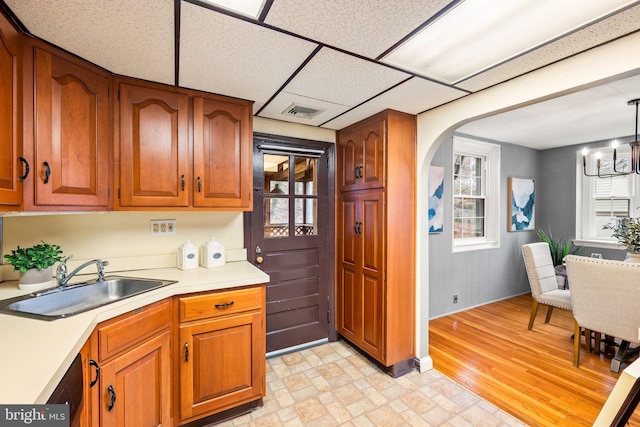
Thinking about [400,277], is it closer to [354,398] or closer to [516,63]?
[354,398]

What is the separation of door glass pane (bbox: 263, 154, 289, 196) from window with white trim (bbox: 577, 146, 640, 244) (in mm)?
4141

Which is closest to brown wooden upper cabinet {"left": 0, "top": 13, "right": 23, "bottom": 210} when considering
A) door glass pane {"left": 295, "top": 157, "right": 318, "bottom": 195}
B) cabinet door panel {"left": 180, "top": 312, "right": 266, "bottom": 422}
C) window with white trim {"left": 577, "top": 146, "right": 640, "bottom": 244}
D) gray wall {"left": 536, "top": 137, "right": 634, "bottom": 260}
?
cabinet door panel {"left": 180, "top": 312, "right": 266, "bottom": 422}

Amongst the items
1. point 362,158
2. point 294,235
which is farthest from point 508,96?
point 294,235

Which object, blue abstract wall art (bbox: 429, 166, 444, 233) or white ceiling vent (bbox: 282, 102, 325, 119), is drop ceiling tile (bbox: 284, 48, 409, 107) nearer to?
white ceiling vent (bbox: 282, 102, 325, 119)

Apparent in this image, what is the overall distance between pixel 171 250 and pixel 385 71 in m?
1.94

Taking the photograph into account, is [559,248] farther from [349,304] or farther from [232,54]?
[232,54]

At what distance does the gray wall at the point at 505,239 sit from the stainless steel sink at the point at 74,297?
296 cm

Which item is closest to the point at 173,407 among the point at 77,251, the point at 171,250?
the point at 171,250

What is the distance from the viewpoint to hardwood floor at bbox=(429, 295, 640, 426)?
6.44 ft

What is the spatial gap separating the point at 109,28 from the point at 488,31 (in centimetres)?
168

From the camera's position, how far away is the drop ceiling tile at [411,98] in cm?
184

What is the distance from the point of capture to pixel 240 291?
183cm

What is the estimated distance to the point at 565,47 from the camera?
1393 millimetres

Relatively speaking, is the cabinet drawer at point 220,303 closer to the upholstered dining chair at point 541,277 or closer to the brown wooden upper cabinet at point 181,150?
the brown wooden upper cabinet at point 181,150
